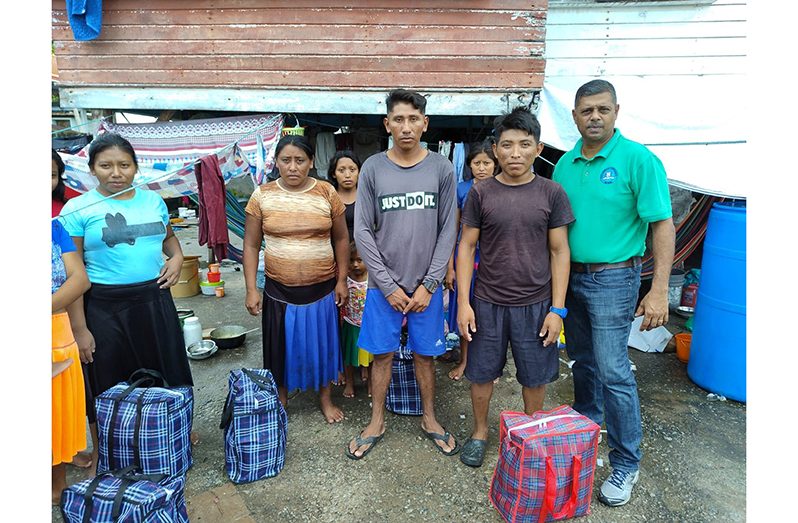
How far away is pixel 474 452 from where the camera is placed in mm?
2676

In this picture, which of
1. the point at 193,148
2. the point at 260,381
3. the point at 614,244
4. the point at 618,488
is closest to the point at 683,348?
the point at 618,488

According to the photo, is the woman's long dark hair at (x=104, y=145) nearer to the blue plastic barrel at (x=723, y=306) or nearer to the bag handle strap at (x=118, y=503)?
the bag handle strap at (x=118, y=503)

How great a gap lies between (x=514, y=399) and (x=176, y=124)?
4.25 m

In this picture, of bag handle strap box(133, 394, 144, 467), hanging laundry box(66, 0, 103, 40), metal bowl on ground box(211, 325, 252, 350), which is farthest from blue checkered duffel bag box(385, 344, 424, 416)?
hanging laundry box(66, 0, 103, 40)

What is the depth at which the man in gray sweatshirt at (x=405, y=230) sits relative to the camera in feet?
8.29

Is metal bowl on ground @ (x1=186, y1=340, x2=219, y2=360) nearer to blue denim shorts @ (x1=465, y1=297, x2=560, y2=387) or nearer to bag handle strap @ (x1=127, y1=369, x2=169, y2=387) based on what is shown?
bag handle strap @ (x1=127, y1=369, x2=169, y2=387)

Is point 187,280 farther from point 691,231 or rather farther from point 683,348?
point 691,231

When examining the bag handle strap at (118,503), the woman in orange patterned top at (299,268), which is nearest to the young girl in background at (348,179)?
the woman in orange patterned top at (299,268)

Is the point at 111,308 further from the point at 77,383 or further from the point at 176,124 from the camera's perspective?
the point at 176,124

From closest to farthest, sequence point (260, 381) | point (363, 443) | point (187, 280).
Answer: point (260, 381) → point (363, 443) → point (187, 280)

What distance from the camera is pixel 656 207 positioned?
211 cm

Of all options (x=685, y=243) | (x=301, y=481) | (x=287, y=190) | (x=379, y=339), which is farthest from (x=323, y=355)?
(x=685, y=243)

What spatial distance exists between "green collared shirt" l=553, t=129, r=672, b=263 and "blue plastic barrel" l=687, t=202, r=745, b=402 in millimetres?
1585

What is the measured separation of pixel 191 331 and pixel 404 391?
2.31 m
